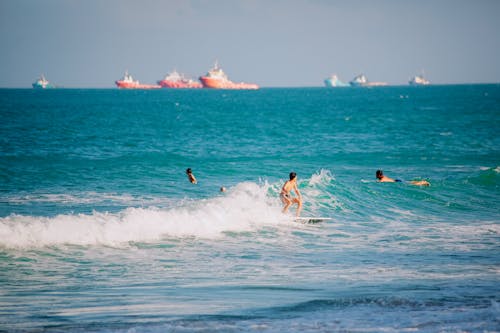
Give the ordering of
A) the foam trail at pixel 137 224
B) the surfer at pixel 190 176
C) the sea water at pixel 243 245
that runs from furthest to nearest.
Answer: the surfer at pixel 190 176, the foam trail at pixel 137 224, the sea water at pixel 243 245

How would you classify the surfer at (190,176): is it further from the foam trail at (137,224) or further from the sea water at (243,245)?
the foam trail at (137,224)

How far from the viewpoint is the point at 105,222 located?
13812 mm

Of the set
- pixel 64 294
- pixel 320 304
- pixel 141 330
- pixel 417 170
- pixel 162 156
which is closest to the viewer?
pixel 141 330

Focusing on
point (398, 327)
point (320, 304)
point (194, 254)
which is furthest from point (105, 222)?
point (398, 327)

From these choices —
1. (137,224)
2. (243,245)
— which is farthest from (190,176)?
(243,245)

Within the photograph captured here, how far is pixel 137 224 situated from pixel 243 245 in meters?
2.97

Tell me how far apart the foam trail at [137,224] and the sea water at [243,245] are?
0.05m

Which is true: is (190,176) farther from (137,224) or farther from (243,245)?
(243,245)

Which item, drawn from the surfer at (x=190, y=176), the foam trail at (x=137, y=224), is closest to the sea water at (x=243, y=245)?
the foam trail at (x=137, y=224)

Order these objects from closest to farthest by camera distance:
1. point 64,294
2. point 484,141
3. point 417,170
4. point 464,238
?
1. point 64,294
2. point 464,238
3. point 417,170
4. point 484,141

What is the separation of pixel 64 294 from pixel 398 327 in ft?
17.2

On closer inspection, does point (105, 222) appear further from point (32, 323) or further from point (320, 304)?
point (320, 304)

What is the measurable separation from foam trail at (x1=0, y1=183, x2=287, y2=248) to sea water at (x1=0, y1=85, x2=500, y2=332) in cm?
5

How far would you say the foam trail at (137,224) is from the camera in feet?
41.7
